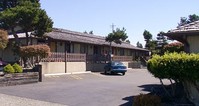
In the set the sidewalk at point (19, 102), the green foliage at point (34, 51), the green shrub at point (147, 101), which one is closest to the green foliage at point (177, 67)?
the green shrub at point (147, 101)

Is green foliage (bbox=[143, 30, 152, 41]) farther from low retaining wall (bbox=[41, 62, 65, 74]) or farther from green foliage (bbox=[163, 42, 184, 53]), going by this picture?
green foliage (bbox=[163, 42, 184, 53])

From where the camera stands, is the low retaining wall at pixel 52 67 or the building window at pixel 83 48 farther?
the building window at pixel 83 48

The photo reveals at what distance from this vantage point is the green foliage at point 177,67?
951 centimetres

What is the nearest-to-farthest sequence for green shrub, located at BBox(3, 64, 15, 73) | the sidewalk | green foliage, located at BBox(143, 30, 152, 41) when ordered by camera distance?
the sidewalk < green shrub, located at BBox(3, 64, 15, 73) < green foliage, located at BBox(143, 30, 152, 41)

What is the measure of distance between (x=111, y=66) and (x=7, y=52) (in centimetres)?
1064

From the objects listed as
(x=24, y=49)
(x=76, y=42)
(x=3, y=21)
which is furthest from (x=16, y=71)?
(x=76, y=42)

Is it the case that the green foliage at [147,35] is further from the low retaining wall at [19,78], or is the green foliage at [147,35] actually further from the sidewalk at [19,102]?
the sidewalk at [19,102]

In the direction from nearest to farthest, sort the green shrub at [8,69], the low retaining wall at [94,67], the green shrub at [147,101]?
1. the green shrub at [147,101]
2. the green shrub at [8,69]
3. the low retaining wall at [94,67]

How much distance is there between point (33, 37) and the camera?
93.6ft

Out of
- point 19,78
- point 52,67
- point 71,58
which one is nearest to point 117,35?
point 71,58

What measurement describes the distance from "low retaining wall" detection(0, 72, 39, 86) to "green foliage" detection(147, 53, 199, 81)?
33.9 ft

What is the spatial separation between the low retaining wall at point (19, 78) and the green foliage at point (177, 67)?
10.3 m

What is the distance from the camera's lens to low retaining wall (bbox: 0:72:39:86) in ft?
58.2

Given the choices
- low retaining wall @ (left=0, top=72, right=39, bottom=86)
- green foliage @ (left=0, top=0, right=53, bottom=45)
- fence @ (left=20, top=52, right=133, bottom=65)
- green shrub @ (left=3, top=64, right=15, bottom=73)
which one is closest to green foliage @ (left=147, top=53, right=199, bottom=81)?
low retaining wall @ (left=0, top=72, right=39, bottom=86)
